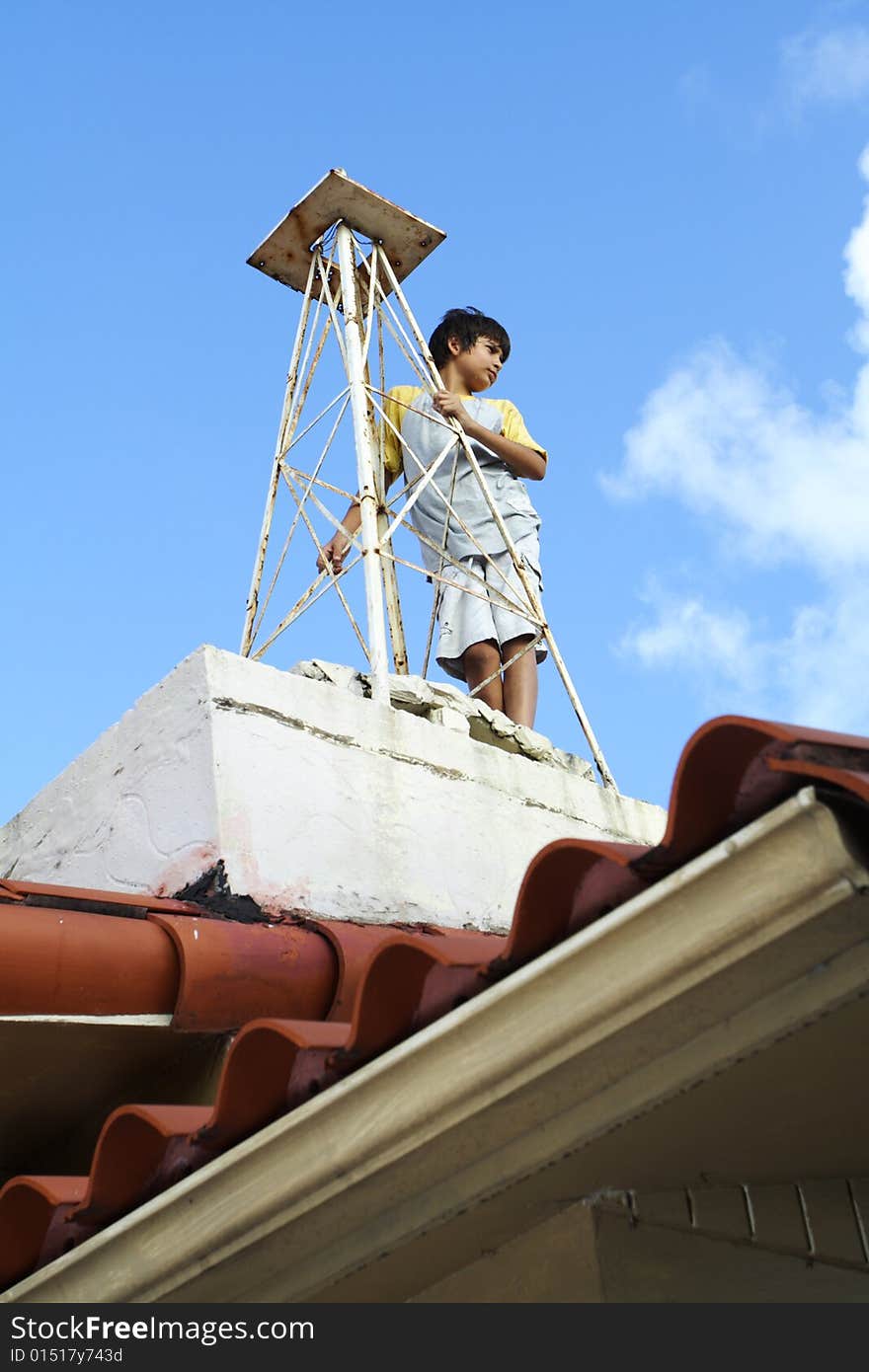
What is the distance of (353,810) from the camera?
414 cm

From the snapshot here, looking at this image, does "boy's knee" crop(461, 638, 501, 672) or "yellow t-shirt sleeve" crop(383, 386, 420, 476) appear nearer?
"boy's knee" crop(461, 638, 501, 672)

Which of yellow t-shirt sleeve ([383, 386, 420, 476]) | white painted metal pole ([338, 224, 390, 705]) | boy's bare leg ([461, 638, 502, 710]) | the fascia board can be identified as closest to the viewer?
the fascia board

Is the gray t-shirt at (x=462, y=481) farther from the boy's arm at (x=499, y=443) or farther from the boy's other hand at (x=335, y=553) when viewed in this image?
the boy's other hand at (x=335, y=553)

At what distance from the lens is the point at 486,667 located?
593 cm

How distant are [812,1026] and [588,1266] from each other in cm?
64

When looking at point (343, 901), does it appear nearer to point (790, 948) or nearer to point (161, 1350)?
point (161, 1350)

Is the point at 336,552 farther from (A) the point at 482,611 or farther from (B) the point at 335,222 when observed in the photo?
(B) the point at 335,222

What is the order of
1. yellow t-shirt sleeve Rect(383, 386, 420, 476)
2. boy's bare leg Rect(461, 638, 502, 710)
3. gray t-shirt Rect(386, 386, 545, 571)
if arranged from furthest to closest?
yellow t-shirt sleeve Rect(383, 386, 420, 476) < gray t-shirt Rect(386, 386, 545, 571) < boy's bare leg Rect(461, 638, 502, 710)

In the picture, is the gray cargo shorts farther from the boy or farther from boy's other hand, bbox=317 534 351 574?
boy's other hand, bbox=317 534 351 574

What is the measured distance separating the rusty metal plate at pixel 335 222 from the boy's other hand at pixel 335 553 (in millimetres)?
1437

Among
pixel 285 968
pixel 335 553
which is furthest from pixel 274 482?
pixel 285 968

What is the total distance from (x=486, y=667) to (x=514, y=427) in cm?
125

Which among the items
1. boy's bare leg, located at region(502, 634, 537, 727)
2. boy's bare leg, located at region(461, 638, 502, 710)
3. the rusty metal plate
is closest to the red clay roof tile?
boy's bare leg, located at region(502, 634, 537, 727)

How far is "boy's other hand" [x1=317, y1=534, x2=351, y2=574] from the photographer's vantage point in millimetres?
5887
